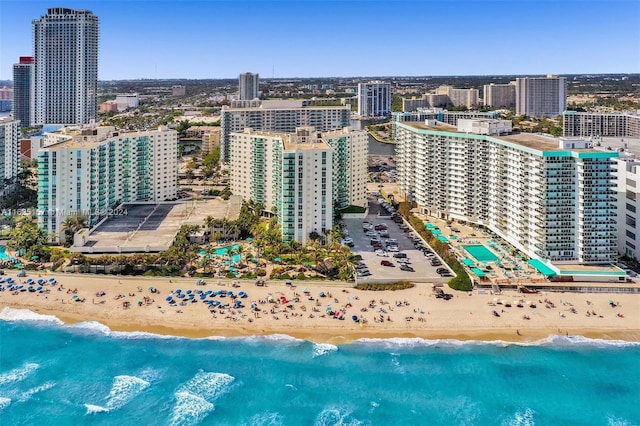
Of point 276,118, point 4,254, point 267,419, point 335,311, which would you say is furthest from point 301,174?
point 276,118

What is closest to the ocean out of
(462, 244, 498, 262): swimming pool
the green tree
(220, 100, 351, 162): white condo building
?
the green tree

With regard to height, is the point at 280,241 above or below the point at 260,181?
below

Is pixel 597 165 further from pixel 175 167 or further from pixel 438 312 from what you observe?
pixel 175 167

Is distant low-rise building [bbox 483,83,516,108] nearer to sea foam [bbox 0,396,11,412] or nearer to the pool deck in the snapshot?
the pool deck

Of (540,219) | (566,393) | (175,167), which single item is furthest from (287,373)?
(175,167)

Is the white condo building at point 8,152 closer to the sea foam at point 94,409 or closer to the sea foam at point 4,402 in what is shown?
the sea foam at point 4,402

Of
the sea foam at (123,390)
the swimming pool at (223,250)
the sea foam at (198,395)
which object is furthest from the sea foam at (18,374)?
the swimming pool at (223,250)
